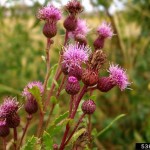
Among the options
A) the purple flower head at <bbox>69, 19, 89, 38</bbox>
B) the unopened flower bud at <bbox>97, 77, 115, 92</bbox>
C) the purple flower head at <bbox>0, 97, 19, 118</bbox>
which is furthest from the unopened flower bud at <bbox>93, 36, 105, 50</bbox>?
the purple flower head at <bbox>0, 97, 19, 118</bbox>

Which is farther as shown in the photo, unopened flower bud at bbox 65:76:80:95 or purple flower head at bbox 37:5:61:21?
purple flower head at bbox 37:5:61:21

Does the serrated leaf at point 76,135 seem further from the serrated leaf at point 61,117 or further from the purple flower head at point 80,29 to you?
the purple flower head at point 80,29

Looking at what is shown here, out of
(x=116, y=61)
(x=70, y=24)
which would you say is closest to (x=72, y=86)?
(x=70, y=24)

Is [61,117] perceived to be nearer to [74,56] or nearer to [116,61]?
[74,56]

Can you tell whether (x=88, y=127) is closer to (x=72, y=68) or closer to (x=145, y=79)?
(x=72, y=68)

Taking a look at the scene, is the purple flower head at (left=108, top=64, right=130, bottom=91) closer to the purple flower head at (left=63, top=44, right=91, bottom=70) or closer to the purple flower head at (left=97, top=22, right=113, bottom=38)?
the purple flower head at (left=63, top=44, right=91, bottom=70)
